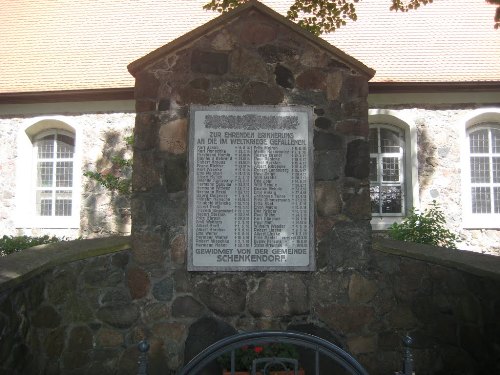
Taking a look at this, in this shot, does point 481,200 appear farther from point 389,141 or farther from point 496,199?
point 389,141

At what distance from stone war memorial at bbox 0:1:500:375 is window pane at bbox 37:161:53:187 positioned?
7376 millimetres

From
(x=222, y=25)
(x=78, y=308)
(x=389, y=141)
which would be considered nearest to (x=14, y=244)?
(x=78, y=308)

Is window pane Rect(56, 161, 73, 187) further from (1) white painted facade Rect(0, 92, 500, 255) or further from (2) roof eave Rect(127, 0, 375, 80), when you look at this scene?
(2) roof eave Rect(127, 0, 375, 80)

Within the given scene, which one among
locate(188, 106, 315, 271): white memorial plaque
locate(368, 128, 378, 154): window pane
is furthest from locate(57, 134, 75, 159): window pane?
locate(188, 106, 315, 271): white memorial plaque

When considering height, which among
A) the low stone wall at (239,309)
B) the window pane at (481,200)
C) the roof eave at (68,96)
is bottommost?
the low stone wall at (239,309)

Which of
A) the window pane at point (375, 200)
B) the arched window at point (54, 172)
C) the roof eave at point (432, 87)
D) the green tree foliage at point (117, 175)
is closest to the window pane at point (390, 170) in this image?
the window pane at point (375, 200)

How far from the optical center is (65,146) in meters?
11.5

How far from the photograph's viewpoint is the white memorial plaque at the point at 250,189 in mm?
4492

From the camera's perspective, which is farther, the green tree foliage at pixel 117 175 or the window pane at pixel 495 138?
the window pane at pixel 495 138

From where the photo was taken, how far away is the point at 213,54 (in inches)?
184

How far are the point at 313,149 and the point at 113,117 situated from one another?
714 centimetres

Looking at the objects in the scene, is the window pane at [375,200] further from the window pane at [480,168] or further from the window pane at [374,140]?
the window pane at [480,168]

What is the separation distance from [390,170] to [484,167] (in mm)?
2065

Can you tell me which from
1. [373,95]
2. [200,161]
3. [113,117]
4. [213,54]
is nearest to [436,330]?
[200,161]
